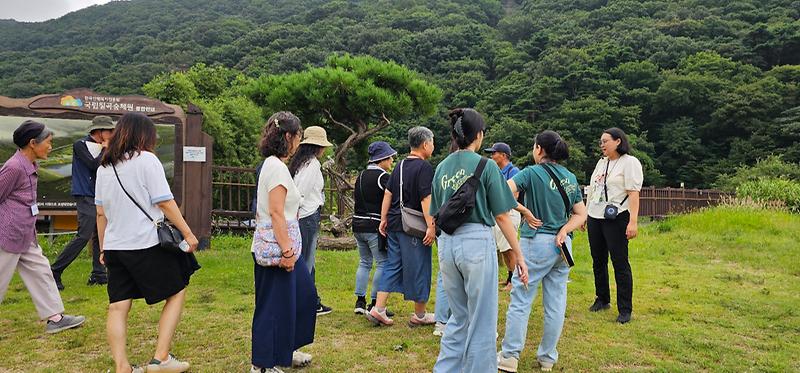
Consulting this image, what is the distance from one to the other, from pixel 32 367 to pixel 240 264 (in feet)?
12.3

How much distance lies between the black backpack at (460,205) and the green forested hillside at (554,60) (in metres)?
27.7

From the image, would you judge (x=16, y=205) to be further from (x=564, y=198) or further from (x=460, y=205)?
(x=564, y=198)

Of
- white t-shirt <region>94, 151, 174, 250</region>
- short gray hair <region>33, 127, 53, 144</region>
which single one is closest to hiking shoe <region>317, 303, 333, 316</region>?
white t-shirt <region>94, 151, 174, 250</region>

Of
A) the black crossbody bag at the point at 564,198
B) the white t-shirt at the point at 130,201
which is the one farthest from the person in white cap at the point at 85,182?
the black crossbody bag at the point at 564,198

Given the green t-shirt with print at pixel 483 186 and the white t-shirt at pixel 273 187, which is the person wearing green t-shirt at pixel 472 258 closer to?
the green t-shirt with print at pixel 483 186

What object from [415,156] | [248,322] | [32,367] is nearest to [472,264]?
[415,156]

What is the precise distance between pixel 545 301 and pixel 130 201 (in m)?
2.55

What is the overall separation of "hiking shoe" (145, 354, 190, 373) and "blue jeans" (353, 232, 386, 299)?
166cm

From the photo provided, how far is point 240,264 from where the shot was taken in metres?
7.22

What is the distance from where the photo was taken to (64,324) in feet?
14.0

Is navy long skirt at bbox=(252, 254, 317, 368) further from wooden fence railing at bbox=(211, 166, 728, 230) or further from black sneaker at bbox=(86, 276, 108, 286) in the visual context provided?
wooden fence railing at bbox=(211, 166, 728, 230)

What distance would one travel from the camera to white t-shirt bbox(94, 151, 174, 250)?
3.03m

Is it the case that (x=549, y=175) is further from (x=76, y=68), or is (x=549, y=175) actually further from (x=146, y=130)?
(x=76, y=68)

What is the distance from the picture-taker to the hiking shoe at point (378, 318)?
441 centimetres
